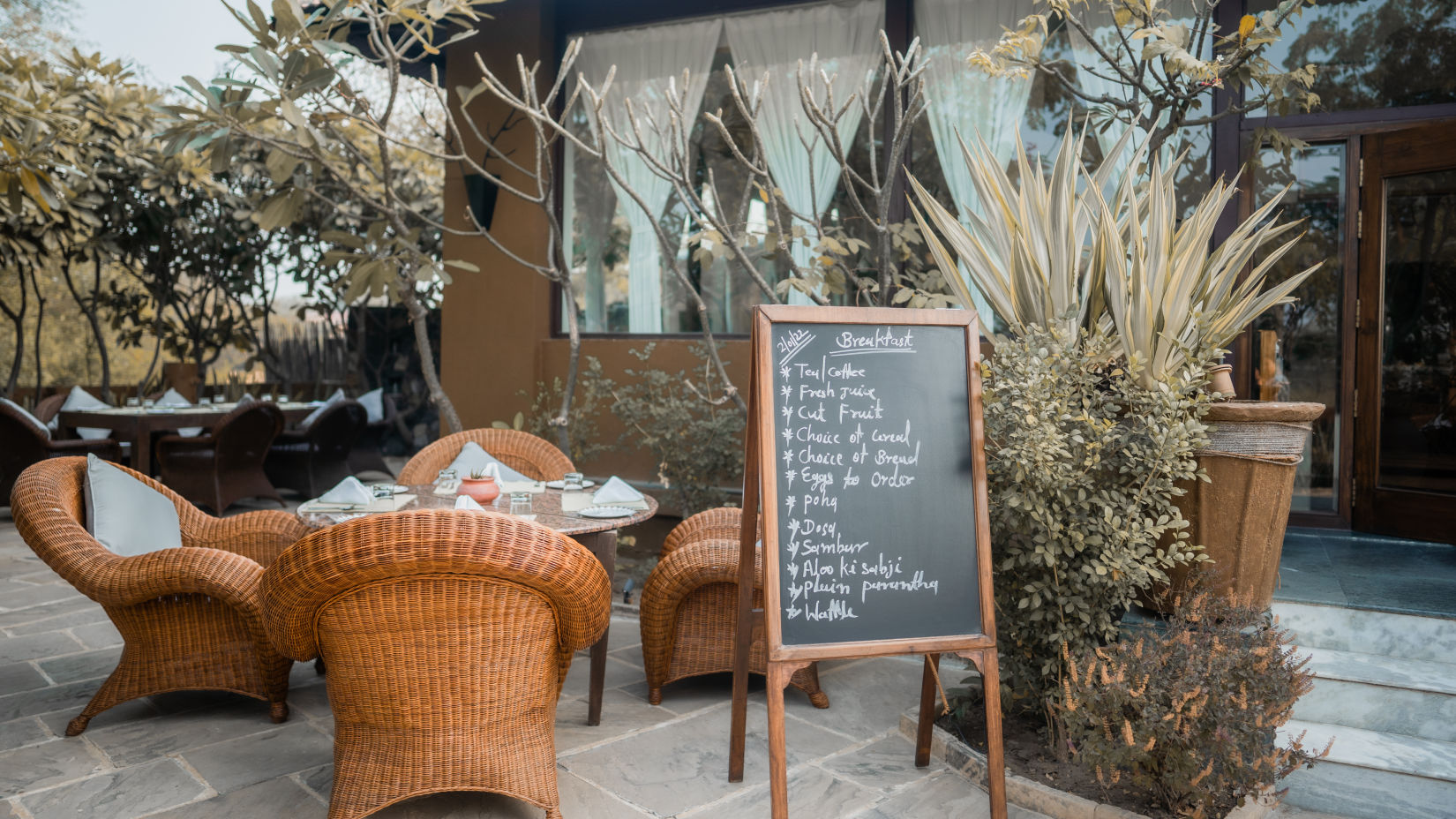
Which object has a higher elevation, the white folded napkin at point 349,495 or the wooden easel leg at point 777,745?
the white folded napkin at point 349,495

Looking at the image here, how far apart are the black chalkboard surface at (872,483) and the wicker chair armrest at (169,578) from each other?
62.3 inches

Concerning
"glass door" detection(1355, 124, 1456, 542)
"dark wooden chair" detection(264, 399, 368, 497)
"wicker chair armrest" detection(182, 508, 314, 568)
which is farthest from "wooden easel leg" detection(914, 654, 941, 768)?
"dark wooden chair" detection(264, 399, 368, 497)

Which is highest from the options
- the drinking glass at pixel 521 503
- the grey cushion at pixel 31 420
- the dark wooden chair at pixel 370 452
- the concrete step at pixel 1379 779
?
the grey cushion at pixel 31 420

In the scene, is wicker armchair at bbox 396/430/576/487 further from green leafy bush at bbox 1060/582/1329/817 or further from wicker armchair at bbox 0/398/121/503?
wicker armchair at bbox 0/398/121/503

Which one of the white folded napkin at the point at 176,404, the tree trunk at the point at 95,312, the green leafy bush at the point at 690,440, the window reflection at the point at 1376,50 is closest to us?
the window reflection at the point at 1376,50

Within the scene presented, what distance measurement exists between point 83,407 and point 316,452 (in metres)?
1.63

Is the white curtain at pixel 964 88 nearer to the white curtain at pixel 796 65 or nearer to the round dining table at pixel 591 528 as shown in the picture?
the white curtain at pixel 796 65

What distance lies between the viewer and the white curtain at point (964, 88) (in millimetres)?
5270

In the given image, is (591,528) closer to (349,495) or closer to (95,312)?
(349,495)

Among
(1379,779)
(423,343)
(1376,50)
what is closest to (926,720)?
(1379,779)

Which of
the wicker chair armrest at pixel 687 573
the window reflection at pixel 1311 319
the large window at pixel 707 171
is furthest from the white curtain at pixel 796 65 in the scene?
the wicker chair armrest at pixel 687 573

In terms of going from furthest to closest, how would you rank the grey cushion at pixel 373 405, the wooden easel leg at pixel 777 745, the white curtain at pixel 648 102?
1. the grey cushion at pixel 373 405
2. the white curtain at pixel 648 102
3. the wooden easel leg at pixel 777 745

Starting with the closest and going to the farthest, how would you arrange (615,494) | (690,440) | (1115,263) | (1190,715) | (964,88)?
(1190,715) → (1115,263) → (615,494) → (690,440) → (964,88)

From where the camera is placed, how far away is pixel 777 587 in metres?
2.26
